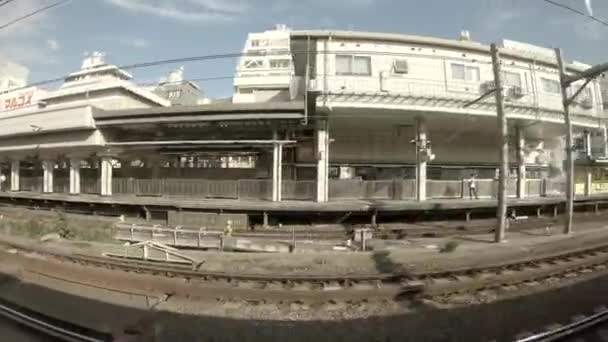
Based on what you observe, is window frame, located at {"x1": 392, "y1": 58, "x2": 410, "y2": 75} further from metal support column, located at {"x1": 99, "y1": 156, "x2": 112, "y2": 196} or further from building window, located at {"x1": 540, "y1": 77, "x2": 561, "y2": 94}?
metal support column, located at {"x1": 99, "y1": 156, "x2": 112, "y2": 196}

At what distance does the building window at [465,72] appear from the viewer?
18594 mm

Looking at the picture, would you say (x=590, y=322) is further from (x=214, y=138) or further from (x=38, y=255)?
(x=214, y=138)

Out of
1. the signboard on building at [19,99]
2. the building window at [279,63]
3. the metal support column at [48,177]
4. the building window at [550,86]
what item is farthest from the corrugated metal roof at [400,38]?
the signboard on building at [19,99]

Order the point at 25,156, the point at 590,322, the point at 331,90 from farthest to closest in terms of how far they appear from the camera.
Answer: the point at 25,156, the point at 331,90, the point at 590,322

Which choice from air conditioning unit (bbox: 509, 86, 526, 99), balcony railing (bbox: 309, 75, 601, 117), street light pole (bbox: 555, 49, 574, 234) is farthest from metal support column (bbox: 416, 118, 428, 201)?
street light pole (bbox: 555, 49, 574, 234)

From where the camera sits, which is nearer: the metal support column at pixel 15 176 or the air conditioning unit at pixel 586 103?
the air conditioning unit at pixel 586 103

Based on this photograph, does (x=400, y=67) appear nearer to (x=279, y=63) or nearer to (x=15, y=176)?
(x=279, y=63)

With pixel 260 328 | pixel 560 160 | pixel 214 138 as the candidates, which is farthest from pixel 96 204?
pixel 560 160

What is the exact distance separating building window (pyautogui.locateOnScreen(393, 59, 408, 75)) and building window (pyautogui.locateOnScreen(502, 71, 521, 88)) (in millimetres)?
6839

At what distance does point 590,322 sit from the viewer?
4961mm

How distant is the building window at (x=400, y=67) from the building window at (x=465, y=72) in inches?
125

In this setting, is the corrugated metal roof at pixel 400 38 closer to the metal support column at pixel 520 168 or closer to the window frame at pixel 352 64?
the window frame at pixel 352 64

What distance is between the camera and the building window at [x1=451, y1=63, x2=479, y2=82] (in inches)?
732

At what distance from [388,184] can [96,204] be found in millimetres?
17248
